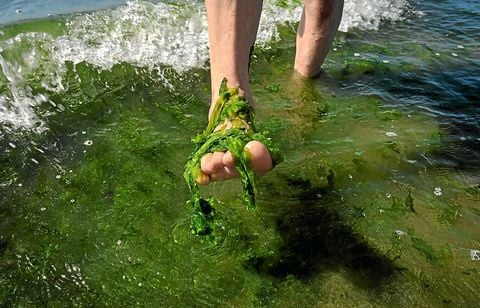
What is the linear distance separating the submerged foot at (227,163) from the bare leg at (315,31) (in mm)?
1561

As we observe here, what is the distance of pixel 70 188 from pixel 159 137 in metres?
0.58

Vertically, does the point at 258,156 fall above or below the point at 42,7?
above

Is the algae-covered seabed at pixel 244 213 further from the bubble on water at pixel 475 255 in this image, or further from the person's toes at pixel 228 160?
the person's toes at pixel 228 160

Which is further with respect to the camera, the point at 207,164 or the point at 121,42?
the point at 121,42

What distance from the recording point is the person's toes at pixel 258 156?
1.66 metres

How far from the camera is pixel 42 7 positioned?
14.7ft

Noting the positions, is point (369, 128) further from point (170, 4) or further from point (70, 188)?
point (170, 4)

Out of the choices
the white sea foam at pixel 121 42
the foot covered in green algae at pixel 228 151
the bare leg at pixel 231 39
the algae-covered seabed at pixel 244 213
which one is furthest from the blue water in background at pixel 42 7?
the foot covered in green algae at pixel 228 151

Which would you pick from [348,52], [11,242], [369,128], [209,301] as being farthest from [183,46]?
[209,301]

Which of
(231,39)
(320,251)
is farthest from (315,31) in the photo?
(320,251)

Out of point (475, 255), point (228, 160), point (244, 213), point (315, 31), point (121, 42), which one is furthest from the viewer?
point (121, 42)

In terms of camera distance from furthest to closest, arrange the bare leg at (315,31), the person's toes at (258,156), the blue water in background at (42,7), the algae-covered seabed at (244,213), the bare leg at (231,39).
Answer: the blue water in background at (42,7) → the bare leg at (315,31) → the bare leg at (231,39) → the algae-covered seabed at (244,213) → the person's toes at (258,156)

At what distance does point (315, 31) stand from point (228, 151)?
1.67 m

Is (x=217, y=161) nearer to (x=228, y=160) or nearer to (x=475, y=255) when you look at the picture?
(x=228, y=160)
